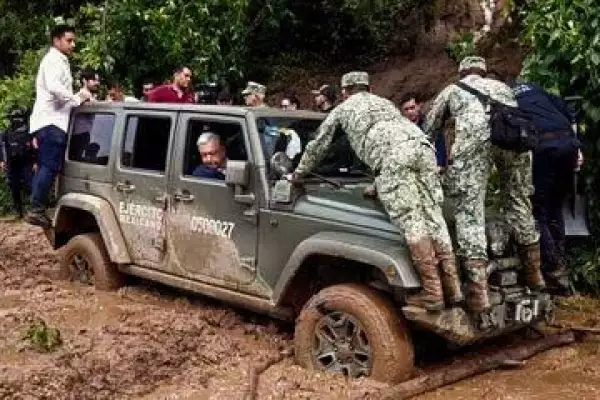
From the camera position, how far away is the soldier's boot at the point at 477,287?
5270 mm

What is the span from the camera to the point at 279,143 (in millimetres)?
6141

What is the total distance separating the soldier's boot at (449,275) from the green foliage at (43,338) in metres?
2.51

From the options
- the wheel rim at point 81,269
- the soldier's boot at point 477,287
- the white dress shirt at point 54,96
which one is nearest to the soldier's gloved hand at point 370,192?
the soldier's boot at point 477,287

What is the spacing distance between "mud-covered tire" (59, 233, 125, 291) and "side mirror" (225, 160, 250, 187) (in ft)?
6.24

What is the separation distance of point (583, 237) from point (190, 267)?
3.41m

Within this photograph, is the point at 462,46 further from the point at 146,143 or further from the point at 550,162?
the point at 146,143

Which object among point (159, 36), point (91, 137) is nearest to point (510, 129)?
point (91, 137)

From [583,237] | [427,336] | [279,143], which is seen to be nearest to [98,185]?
[279,143]

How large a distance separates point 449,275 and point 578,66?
2993 millimetres

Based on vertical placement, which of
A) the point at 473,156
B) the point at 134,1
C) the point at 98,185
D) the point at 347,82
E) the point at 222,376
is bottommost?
the point at 222,376

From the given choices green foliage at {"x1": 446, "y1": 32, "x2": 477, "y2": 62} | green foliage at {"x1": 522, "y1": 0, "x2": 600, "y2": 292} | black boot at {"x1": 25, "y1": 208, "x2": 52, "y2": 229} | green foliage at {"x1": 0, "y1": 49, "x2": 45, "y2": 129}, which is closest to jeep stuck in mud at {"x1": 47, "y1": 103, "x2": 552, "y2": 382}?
black boot at {"x1": 25, "y1": 208, "x2": 52, "y2": 229}

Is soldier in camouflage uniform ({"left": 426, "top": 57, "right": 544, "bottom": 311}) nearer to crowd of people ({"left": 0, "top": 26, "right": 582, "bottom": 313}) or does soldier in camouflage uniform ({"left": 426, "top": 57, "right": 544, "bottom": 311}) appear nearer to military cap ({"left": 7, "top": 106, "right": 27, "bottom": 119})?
crowd of people ({"left": 0, "top": 26, "right": 582, "bottom": 313})

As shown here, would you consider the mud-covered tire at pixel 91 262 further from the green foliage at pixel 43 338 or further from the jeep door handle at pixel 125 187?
the green foliage at pixel 43 338

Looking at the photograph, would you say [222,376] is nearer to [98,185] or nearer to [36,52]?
[98,185]
